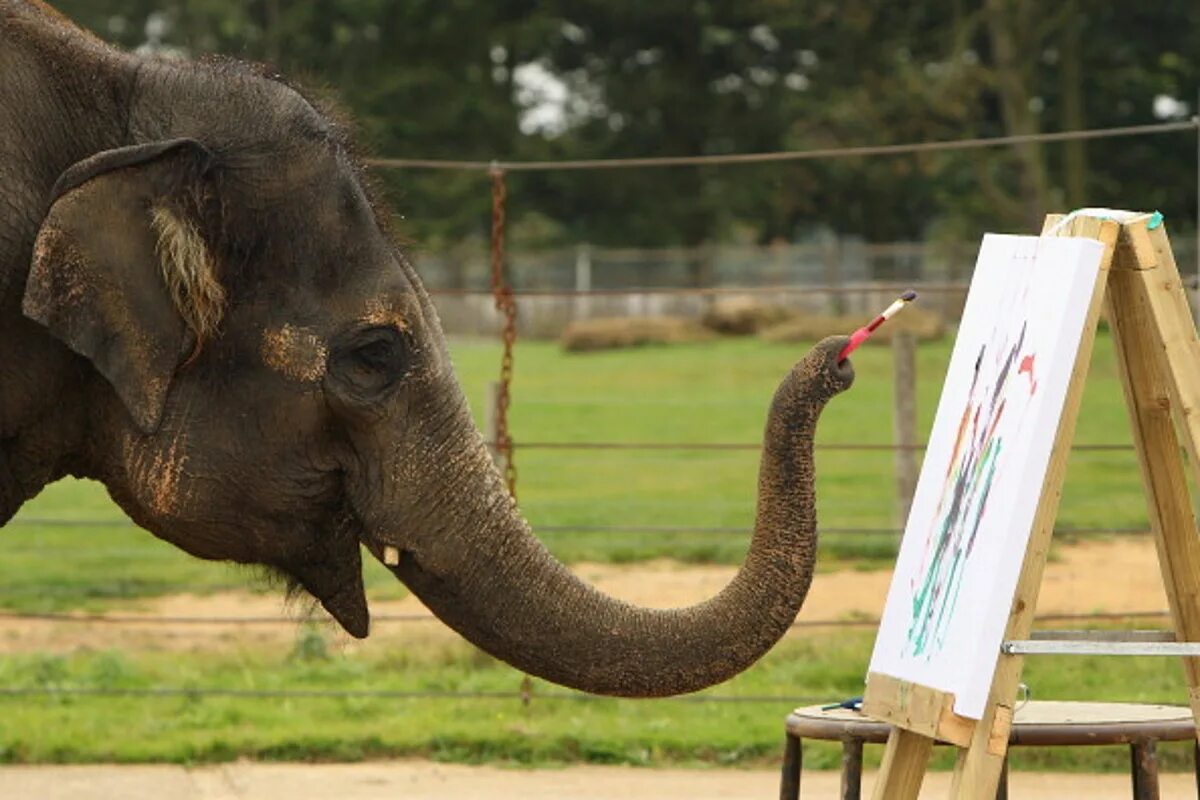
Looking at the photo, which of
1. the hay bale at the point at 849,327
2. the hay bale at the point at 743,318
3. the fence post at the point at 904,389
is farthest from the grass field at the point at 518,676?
the hay bale at the point at 743,318

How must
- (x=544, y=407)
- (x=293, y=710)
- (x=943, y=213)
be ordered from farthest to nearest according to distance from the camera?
(x=943, y=213) < (x=544, y=407) < (x=293, y=710)

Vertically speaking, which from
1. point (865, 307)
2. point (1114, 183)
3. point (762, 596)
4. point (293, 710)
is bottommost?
point (293, 710)

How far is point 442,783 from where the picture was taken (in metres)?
7.20

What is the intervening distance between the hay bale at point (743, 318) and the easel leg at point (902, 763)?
88.7ft

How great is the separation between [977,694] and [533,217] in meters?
43.2

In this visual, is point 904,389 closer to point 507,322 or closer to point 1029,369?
point 507,322

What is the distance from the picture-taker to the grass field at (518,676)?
7.64m

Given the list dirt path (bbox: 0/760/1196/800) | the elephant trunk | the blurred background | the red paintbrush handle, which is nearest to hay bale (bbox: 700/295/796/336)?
the blurred background

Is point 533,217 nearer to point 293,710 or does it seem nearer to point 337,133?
point 293,710

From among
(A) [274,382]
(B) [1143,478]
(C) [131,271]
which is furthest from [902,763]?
(C) [131,271]

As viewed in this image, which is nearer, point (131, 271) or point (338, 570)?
point (131, 271)

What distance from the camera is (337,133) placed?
430 cm

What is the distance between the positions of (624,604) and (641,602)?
643 cm

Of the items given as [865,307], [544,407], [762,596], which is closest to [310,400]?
[762,596]
